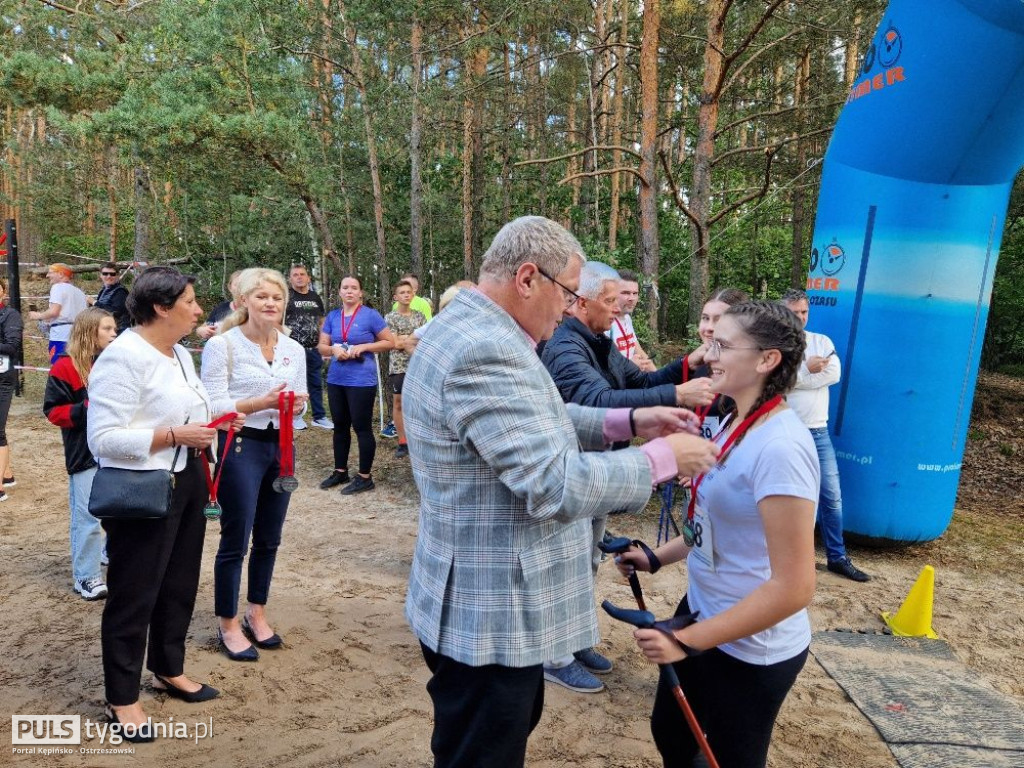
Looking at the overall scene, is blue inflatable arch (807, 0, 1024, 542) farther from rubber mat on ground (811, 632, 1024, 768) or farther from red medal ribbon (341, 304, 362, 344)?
red medal ribbon (341, 304, 362, 344)

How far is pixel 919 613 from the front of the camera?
13.7 ft

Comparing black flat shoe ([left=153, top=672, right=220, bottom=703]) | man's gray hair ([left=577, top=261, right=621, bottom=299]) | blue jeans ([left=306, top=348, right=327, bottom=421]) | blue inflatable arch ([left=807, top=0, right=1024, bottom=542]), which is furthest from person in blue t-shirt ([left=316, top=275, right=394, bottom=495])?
blue inflatable arch ([left=807, top=0, right=1024, bottom=542])

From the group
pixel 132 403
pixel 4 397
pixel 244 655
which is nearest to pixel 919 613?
Result: pixel 244 655

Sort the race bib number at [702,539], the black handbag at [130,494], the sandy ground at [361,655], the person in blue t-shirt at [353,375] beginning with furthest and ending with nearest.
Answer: the person in blue t-shirt at [353,375] → the sandy ground at [361,655] → the black handbag at [130,494] → the race bib number at [702,539]

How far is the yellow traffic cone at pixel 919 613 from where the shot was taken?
13.6ft

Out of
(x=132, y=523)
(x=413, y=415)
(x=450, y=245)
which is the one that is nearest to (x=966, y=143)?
(x=413, y=415)

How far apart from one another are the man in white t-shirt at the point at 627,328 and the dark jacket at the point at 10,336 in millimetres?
4982

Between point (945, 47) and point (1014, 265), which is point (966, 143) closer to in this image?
point (945, 47)

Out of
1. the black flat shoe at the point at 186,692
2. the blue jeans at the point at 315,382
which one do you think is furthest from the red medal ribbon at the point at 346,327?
the black flat shoe at the point at 186,692

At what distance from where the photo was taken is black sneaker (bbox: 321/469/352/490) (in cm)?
674

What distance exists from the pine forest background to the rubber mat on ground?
3993 mm

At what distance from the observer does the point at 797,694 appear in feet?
11.4

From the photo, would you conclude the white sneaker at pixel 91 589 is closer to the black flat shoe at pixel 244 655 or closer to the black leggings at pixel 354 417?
the black flat shoe at pixel 244 655

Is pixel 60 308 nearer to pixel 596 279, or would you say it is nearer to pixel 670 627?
pixel 596 279
